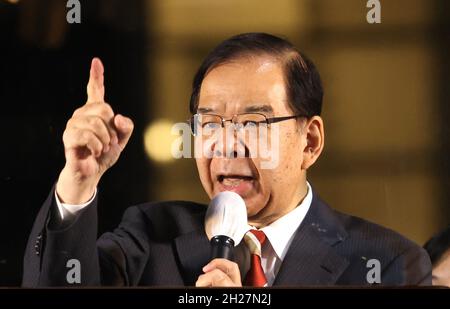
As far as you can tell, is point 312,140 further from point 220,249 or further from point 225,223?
point 220,249

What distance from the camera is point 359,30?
7758mm

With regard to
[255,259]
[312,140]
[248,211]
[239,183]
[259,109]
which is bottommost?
[255,259]

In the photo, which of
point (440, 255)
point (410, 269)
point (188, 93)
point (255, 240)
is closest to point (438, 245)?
point (440, 255)

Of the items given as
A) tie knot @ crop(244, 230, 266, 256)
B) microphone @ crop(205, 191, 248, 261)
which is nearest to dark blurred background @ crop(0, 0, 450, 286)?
microphone @ crop(205, 191, 248, 261)

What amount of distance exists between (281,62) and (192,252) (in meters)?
1.08

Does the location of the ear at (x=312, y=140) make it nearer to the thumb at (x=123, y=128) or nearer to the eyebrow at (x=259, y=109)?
the eyebrow at (x=259, y=109)

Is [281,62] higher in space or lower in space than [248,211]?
higher

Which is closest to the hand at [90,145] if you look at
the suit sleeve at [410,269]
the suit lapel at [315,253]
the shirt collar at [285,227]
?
the shirt collar at [285,227]

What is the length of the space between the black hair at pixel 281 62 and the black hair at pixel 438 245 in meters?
0.89

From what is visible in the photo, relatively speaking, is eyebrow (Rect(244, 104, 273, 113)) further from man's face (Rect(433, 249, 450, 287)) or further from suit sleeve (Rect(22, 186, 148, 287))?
man's face (Rect(433, 249, 450, 287))

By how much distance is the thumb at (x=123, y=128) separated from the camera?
25.3 feet

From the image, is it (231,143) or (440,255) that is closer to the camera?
(231,143)

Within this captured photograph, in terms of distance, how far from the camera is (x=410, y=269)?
7.75 m
